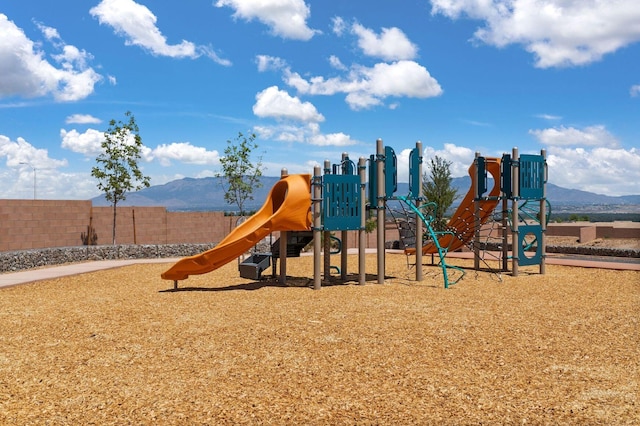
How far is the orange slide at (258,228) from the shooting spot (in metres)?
11.1

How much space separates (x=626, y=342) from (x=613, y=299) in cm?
366

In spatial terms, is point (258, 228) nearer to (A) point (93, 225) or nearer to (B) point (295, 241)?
(B) point (295, 241)

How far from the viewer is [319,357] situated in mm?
6055

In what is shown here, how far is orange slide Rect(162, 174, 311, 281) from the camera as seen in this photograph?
36.3ft

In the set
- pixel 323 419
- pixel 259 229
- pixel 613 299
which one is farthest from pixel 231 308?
pixel 613 299

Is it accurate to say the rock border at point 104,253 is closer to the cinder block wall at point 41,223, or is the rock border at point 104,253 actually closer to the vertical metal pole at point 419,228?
the cinder block wall at point 41,223

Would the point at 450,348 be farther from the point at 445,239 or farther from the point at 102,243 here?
the point at 102,243

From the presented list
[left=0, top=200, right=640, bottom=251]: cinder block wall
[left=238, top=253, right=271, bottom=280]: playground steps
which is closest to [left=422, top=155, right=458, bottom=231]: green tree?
[left=0, top=200, right=640, bottom=251]: cinder block wall

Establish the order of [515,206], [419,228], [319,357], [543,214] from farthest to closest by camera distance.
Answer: [543,214] < [515,206] < [419,228] < [319,357]

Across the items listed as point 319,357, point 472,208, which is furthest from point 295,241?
point 319,357

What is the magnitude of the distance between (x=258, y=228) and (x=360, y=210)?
241 cm

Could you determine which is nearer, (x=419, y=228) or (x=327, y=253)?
(x=327, y=253)

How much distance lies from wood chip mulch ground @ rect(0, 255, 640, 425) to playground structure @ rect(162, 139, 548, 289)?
1.24 metres

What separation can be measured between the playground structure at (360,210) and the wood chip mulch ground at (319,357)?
1.24 meters
